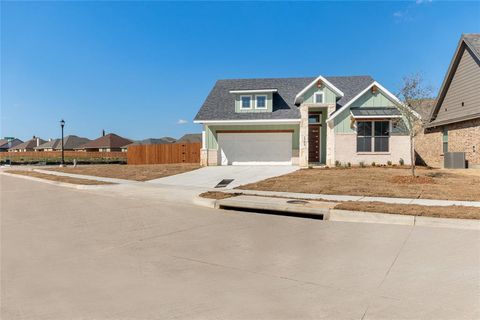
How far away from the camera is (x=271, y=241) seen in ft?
20.1

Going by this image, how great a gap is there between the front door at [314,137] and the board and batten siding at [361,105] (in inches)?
126

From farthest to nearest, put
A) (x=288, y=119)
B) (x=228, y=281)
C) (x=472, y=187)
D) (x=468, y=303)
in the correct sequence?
(x=288, y=119) → (x=472, y=187) → (x=228, y=281) → (x=468, y=303)

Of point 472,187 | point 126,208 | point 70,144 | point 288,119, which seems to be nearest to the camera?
point 126,208

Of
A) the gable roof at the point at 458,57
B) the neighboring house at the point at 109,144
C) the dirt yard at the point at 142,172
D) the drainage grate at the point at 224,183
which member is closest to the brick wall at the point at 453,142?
the gable roof at the point at 458,57

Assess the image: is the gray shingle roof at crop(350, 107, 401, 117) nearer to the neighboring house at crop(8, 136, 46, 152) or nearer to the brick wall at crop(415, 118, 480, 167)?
the brick wall at crop(415, 118, 480, 167)

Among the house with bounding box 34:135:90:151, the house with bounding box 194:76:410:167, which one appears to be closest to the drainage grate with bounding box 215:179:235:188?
the house with bounding box 194:76:410:167

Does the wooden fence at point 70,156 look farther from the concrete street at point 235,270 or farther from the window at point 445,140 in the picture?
the concrete street at point 235,270

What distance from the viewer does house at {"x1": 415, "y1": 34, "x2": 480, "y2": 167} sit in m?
19.9

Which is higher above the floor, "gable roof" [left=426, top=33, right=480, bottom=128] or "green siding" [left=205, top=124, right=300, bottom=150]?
"gable roof" [left=426, top=33, right=480, bottom=128]

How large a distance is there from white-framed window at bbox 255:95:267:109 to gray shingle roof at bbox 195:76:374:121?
2.58 ft

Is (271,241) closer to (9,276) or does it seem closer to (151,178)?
(9,276)

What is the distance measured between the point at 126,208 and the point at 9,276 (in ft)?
17.7

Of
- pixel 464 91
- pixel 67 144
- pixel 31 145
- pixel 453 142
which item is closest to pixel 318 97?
pixel 464 91

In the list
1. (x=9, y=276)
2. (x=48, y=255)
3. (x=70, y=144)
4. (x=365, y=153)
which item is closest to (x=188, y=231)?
(x=48, y=255)
